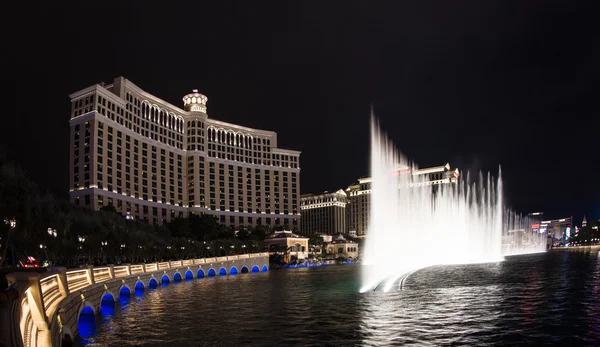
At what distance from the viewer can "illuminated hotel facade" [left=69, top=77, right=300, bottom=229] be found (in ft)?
449

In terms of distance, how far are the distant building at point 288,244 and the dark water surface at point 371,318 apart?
10508cm

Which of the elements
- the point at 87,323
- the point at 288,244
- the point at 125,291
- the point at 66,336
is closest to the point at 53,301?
the point at 66,336

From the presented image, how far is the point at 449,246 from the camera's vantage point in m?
95.9

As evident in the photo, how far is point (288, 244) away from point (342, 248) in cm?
3546

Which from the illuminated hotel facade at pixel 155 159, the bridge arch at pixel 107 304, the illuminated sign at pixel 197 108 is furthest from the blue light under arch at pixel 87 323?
the illuminated sign at pixel 197 108

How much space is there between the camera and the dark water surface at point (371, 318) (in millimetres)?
23000

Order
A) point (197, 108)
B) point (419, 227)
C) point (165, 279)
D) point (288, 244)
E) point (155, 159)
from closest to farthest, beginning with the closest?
point (165, 279) < point (419, 227) < point (288, 244) < point (155, 159) < point (197, 108)

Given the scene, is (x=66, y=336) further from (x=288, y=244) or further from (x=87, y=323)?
(x=288, y=244)

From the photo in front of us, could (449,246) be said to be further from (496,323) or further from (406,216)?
(496,323)

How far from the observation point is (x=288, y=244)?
5955 inches

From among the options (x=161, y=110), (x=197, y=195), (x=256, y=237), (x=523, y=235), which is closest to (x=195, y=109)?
(x=161, y=110)

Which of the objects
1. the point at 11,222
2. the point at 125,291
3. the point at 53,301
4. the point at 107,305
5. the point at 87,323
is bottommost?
the point at 125,291

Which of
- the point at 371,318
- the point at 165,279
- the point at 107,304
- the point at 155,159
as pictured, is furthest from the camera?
the point at 155,159

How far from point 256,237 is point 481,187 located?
7012 centimetres
